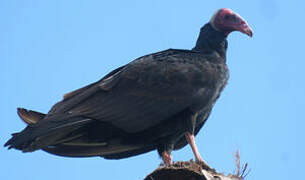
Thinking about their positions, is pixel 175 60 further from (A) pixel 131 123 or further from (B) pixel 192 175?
(B) pixel 192 175

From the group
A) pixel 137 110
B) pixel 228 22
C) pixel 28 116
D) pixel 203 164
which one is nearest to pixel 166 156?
pixel 137 110

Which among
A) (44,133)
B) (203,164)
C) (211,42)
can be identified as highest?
(211,42)

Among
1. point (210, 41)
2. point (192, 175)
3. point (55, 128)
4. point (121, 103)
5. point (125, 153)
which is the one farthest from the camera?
point (210, 41)

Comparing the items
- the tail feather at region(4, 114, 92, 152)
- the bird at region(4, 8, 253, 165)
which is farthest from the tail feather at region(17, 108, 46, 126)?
the tail feather at region(4, 114, 92, 152)

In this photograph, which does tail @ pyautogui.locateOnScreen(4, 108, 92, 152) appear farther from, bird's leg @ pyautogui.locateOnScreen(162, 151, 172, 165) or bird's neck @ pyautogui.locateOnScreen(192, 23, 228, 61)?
bird's neck @ pyautogui.locateOnScreen(192, 23, 228, 61)

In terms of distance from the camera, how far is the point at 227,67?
5910mm

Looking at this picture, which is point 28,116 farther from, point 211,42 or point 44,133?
point 211,42

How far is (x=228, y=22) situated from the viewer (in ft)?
21.5

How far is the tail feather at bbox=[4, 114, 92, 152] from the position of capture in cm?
489

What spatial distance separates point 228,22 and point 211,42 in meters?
0.41

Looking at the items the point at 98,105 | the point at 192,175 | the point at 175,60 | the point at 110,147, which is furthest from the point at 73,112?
the point at 192,175

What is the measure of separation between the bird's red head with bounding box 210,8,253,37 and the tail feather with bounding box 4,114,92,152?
211 centimetres

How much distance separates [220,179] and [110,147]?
1.57m

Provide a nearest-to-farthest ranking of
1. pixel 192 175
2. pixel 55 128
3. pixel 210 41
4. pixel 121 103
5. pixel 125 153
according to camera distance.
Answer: pixel 192 175
pixel 55 128
pixel 121 103
pixel 125 153
pixel 210 41
